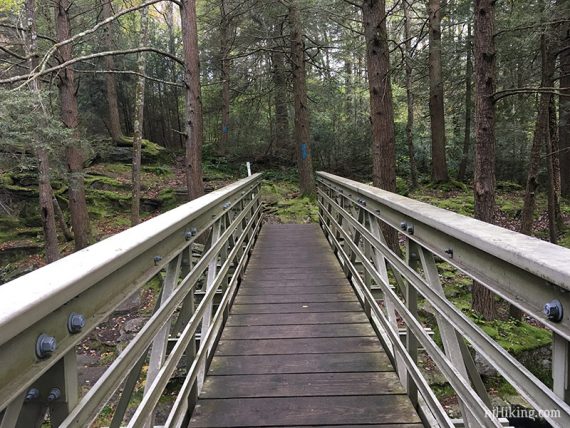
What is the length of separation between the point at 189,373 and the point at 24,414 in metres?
1.58

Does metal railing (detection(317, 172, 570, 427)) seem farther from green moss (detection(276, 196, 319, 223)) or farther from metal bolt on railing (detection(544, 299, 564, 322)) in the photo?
green moss (detection(276, 196, 319, 223))

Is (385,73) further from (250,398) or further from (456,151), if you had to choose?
(456,151)

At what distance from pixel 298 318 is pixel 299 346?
2.17 feet

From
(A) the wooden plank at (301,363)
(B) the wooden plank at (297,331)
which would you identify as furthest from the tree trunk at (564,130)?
(A) the wooden plank at (301,363)

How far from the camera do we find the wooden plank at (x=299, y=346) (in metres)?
3.54

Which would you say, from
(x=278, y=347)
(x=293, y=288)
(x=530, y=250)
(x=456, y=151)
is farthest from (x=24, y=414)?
(x=456, y=151)

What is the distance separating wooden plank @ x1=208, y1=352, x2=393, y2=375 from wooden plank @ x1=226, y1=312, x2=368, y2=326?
0.71 meters

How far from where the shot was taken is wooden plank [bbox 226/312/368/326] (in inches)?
164

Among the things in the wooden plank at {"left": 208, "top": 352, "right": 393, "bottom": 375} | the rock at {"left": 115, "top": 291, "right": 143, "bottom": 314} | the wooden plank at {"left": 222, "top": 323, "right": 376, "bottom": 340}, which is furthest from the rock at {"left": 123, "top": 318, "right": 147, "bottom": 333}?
the wooden plank at {"left": 208, "top": 352, "right": 393, "bottom": 375}

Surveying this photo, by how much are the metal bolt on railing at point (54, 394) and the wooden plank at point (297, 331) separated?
8.88 feet

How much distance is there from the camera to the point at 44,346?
1099 mm

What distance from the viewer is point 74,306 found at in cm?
131

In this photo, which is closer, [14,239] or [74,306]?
[74,306]

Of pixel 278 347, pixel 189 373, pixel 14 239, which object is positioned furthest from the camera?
pixel 14 239
